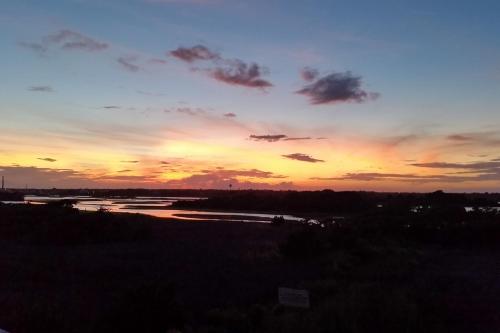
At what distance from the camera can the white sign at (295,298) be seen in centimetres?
1165

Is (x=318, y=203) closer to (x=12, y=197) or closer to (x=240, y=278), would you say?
(x=240, y=278)

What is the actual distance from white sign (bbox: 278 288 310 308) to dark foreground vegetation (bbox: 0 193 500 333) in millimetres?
411

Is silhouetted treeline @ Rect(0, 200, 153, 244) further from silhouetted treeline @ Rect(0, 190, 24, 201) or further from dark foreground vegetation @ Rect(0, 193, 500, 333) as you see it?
silhouetted treeline @ Rect(0, 190, 24, 201)

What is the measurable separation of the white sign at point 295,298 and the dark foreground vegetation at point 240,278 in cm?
41

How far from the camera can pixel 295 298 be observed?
11.7 metres

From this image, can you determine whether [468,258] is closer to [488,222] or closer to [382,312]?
[488,222]

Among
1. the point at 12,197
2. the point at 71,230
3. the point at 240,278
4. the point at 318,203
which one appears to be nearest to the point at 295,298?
the point at 240,278

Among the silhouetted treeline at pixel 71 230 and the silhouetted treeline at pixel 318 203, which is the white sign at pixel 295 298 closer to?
the silhouetted treeline at pixel 71 230

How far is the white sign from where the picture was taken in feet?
38.2

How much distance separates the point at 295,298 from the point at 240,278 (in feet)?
27.4

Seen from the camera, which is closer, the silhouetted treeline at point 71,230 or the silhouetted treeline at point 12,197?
the silhouetted treeline at point 71,230

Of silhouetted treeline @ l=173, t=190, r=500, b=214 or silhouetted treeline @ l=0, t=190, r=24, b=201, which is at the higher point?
silhouetted treeline @ l=0, t=190, r=24, b=201

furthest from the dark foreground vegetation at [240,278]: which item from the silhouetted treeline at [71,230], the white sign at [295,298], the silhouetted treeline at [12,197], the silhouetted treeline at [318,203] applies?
the silhouetted treeline at [12,197]

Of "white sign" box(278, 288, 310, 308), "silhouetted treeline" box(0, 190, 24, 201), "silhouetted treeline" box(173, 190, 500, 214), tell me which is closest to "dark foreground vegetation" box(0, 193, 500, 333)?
"white sign" box(278, 288, 310, 308)
